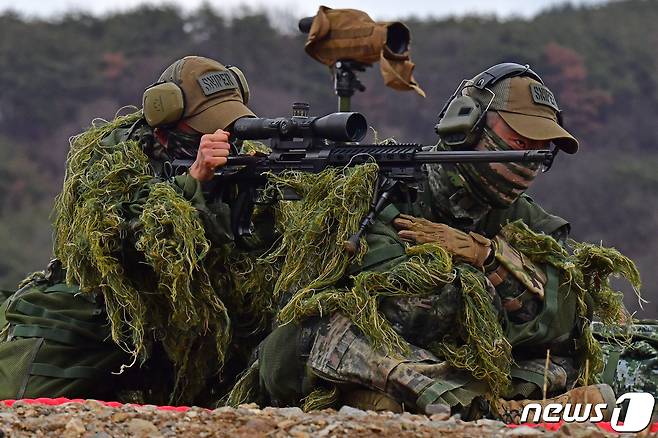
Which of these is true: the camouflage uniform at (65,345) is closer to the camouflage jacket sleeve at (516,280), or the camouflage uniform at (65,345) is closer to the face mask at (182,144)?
the face mask at (182,144)

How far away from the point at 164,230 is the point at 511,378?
5.68 feet

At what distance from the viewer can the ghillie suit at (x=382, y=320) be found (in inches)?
283

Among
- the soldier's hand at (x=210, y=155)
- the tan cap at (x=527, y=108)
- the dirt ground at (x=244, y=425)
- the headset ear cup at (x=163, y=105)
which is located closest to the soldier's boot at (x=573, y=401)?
the dirt ground at (x=244, y=425)

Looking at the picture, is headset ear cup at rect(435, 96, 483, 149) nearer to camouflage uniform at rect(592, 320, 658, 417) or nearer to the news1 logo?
the news1 logo

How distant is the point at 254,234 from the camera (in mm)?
8164

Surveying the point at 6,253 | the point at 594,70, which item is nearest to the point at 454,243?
the point at 6,253

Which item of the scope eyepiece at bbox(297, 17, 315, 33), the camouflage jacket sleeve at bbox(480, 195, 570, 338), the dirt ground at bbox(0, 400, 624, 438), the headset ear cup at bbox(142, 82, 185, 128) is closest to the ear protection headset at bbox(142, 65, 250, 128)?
the headset ear cup at bbox(142, 82, 185, 128)

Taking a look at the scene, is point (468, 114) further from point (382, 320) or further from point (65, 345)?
point (65, 345)

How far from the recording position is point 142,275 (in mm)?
7941

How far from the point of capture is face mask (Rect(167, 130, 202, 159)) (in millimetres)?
8188

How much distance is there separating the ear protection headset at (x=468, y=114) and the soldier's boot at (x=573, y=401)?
3.95 ft

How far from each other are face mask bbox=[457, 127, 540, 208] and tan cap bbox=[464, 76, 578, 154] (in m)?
0.11

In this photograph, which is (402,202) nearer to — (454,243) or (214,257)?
(454,243)

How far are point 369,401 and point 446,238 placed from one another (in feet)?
2.73
